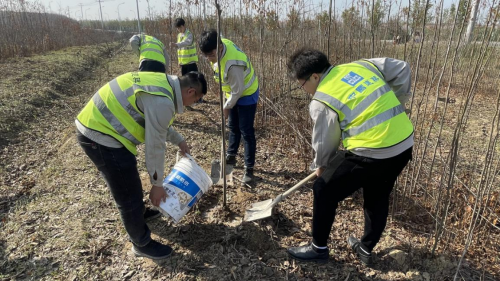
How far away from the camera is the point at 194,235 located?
7.66 feet

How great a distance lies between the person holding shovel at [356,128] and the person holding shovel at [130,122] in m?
0.74

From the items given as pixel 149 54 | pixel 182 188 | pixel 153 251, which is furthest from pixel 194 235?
pixel 149 54

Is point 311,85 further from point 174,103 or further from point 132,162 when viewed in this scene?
point 132,162

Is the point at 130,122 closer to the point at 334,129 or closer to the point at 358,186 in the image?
the point at 334,129

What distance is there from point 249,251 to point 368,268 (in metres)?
0.85

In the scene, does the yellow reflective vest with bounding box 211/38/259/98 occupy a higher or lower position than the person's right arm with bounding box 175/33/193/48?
lower

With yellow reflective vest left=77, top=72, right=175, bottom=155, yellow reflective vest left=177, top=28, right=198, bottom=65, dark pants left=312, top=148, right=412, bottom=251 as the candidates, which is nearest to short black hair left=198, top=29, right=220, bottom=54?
yellow reflective vest left=77, top=72, right=175, bottom=155

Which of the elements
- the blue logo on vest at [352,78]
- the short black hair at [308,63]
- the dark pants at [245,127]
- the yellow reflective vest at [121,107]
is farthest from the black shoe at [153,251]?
the blue logo on vest at [352,78]

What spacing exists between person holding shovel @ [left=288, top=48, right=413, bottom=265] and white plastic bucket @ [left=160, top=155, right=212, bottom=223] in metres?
0.89

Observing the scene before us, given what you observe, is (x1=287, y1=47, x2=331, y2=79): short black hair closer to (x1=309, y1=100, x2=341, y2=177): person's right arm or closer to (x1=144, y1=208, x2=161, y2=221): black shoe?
(x1=309, y1=100, x2=341, y2=177): person's right arm

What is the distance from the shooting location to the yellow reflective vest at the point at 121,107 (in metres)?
1.67

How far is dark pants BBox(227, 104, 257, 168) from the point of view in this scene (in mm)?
2943

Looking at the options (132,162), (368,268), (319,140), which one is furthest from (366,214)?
(132,162)

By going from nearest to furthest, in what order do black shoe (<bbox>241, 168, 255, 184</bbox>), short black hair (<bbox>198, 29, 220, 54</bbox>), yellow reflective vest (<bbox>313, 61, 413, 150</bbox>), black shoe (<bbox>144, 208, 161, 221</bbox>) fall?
yellow reflective vest (<bbox>313, 61, 413, 150</bbox>), black shoe (<bbox>144, 208, 161, 221</bbox>), short black hair (<bbox>198, 29, 220, 54</bbox>), black shoe (<bbox>241, 168, 255, 184</bbox>)
